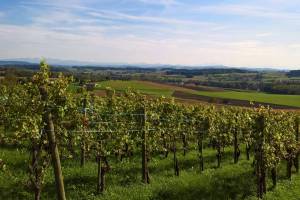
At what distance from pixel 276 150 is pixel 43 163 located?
45.2ft

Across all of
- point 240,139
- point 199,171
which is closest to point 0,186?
point 199,171

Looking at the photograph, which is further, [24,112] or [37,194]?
[37,194]

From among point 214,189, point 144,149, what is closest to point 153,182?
point 144,149

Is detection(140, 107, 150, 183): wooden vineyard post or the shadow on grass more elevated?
detection(140, 107, 150, 183): wooden vineyard post

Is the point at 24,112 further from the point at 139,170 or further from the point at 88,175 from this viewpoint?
the point at 139,170

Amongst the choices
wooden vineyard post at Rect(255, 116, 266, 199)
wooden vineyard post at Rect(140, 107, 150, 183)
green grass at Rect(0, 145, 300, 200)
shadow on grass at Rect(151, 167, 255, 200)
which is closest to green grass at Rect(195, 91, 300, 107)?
green grass at Rect(0, 145, 300, 200)

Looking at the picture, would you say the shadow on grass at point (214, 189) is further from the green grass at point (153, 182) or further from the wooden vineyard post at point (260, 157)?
the wooden vineyard post at point (260, 157)

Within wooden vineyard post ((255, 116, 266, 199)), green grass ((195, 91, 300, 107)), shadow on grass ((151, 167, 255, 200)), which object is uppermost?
wooden vineyard post ((255, 116, 266, 199))

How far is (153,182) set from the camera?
65.2 feet

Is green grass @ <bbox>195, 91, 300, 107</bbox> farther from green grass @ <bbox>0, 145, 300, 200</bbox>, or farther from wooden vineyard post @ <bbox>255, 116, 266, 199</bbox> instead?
wooden vineyard post @ <bbox>255, 116, 266, 199</bbox>

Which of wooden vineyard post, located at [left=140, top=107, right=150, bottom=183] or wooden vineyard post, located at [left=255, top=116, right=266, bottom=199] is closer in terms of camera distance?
wooden vineyard post, located at [left=140, top=107, right=150, bottom=183]

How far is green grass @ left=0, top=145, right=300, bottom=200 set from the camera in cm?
1745

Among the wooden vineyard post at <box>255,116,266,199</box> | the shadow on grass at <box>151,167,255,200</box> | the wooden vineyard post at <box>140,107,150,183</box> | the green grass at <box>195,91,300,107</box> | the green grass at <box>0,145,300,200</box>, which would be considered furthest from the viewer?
the green grass at <box>195,91,300,107</box>

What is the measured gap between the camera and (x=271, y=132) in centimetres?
2180
